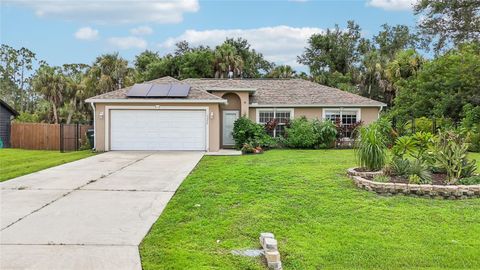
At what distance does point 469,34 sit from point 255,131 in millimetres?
12352

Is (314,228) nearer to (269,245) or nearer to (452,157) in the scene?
(269,245)

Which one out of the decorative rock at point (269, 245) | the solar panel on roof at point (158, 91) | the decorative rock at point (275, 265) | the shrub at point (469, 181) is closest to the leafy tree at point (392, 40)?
the solar panel on roof at point (158, 91)

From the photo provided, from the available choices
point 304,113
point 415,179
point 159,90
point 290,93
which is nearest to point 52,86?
point 159,90

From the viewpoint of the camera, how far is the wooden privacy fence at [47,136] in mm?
23469

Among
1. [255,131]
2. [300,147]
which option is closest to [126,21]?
[255,131]

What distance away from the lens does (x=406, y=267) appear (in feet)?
15.7

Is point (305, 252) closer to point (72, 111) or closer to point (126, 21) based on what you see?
point (126, 21)

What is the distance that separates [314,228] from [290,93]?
58.6 ft

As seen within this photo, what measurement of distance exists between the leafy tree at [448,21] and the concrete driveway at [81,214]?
1730cm

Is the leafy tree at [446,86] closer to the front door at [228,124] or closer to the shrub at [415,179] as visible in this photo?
the front door at [228,124]

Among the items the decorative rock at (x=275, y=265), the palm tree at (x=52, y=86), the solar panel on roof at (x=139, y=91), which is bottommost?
the decorative rock at (x=275, y=265)

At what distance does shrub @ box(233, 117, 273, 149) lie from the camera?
64.4 ft

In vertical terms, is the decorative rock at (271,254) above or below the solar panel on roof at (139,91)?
below

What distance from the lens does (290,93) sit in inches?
923
